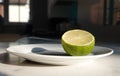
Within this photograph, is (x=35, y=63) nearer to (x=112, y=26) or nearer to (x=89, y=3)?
(x=112, y=26)

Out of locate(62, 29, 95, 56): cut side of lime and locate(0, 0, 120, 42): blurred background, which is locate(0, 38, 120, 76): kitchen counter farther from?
locate(0, 0, 120, 42): blurred background

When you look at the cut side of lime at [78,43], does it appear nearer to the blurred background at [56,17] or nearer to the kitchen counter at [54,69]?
the kitchen counter at [54,69]

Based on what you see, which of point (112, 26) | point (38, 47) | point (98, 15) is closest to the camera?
point (38, 47)

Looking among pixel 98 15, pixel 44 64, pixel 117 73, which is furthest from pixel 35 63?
pixel 98 15

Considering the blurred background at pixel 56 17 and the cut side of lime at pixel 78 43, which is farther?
the blurred background at pixel 56 17

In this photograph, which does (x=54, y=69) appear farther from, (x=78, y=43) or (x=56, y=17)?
(x=56, y=17)

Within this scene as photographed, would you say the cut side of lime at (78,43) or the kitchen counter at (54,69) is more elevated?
the cut side of lime at (78,43)

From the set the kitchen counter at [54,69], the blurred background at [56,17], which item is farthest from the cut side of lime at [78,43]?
the blurred background at [56,17]
